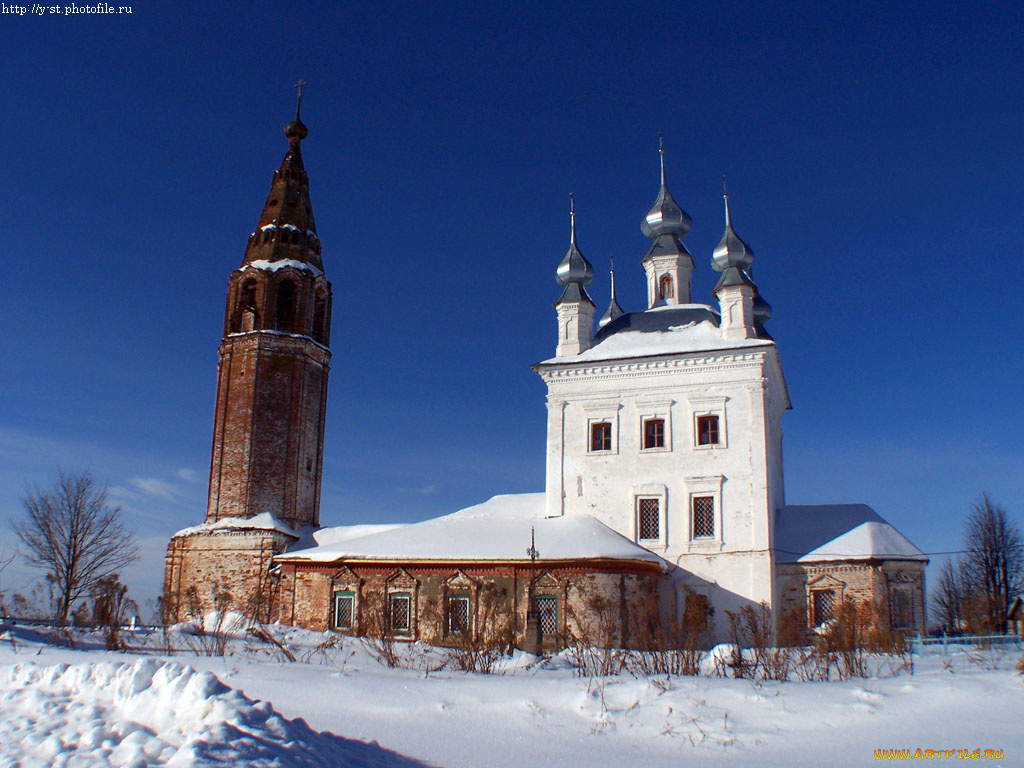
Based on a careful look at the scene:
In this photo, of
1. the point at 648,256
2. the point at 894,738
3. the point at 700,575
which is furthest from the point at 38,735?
the point at 648,256

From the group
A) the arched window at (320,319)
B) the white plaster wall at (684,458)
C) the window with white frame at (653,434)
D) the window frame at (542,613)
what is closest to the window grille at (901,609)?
the white plaster wall at (684,458)

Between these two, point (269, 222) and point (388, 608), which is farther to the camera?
point (269, 222)

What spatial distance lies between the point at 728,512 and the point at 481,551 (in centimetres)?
614

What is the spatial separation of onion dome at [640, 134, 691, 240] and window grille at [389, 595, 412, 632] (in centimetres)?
1389

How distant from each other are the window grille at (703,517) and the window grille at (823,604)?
276cm

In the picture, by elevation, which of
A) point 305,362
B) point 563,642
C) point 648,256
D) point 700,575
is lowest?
point 563,642

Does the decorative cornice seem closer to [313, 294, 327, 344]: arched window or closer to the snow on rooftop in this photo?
[313, 294, 327, 344]: arched window

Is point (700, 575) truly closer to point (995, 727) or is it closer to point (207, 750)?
point (995, 727)

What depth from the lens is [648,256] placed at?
2683 centimetres

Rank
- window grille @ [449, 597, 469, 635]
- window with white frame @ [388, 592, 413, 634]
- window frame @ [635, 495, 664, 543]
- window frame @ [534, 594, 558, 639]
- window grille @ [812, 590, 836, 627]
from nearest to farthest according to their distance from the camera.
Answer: window frame @ [534, 594, 558, 639] < window grille @ [449, 597, 469, 635] < window with white frame @ [388, 592, 413, 634] < window grille @ [812, 590, 836, 627] < window frame @ [635, 495, 664, 543]

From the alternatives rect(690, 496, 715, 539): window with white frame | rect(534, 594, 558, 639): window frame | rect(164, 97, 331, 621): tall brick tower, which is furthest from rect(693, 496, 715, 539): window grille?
rect(164, 97, 331, 621): tall brick tower

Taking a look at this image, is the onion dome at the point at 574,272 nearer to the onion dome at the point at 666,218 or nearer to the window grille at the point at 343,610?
the onion dome at the point at 666,218

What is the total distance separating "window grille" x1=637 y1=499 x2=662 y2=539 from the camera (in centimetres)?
2192

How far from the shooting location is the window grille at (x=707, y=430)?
22109 mm
